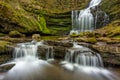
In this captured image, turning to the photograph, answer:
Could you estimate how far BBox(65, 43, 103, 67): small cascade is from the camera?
10.6m

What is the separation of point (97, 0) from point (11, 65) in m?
16.8

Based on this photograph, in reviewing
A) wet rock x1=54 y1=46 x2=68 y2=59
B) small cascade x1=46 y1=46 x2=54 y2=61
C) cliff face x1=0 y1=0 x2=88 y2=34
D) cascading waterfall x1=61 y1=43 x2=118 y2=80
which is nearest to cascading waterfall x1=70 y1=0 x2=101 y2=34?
cliff face x1=0 y1=0 x2=88 y2=34

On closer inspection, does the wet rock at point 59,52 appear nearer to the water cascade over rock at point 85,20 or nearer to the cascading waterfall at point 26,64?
the cascading waterfall at point 26,64

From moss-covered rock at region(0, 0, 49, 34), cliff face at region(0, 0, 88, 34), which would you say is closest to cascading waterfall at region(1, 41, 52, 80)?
moss-covered rock at region(0, 0, 49, 34)

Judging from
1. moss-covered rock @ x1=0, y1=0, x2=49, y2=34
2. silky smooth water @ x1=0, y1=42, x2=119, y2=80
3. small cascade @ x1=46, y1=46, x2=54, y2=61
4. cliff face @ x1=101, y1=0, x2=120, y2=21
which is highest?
cliff face @ x1=101, y1=0, x2=120, y2=21

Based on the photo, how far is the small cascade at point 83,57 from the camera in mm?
10605

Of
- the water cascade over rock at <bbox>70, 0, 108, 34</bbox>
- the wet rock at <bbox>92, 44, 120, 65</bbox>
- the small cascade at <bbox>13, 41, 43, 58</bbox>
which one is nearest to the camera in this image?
the wet rock at <bbox>92, 44, 120, 65</bbox>

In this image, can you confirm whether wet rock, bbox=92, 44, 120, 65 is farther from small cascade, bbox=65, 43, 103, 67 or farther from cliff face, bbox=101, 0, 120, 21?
cliff face, bbox=101, 0, 120, 21

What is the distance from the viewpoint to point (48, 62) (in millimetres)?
10688

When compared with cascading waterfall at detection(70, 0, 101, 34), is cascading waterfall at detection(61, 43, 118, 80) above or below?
below

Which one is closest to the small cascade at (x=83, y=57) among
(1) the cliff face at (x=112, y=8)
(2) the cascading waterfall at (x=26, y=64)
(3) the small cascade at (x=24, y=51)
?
(2) the cascading waterfall at (x=26, y=64)

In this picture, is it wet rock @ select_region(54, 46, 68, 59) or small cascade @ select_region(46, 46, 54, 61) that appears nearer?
wet rock @ select_region(54, 46, 68, 59)

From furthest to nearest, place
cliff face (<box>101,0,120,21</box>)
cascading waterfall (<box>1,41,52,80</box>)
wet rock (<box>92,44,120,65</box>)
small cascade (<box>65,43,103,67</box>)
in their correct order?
cliff face (<box>101,0,120,21</box>), wet rock (<box>92,44,120,65</box>), small cascade (<box>65,43,103,67</box>), cascading waterfall (<box>1,41,52,80</box>)

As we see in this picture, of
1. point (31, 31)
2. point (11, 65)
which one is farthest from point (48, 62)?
point (31, 31)
